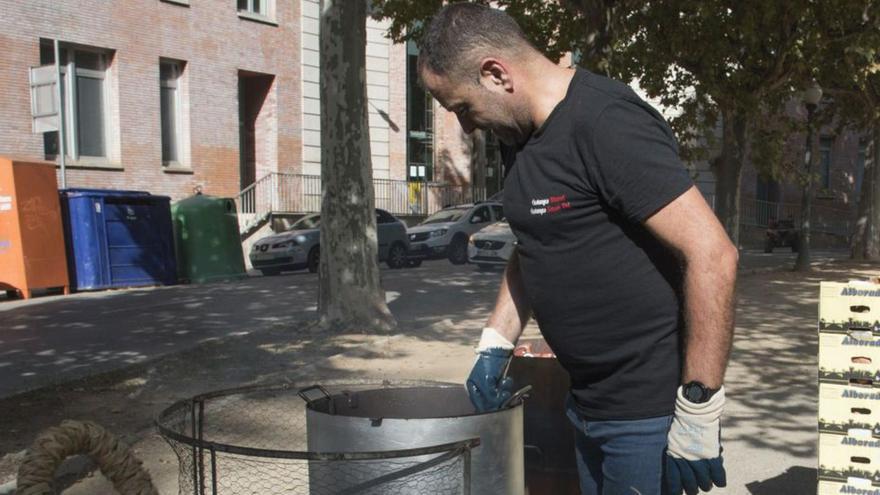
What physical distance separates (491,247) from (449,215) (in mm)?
4331

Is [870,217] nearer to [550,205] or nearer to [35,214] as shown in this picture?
[35,214]

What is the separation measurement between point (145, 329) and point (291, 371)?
3.37m

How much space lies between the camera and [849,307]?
383 cm

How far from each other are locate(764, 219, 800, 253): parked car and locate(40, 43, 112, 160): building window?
22162 mm

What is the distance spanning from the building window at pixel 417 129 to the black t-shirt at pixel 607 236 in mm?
27355

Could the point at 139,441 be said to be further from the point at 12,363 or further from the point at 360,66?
the point at 360,66

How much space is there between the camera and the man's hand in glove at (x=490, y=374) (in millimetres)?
2592

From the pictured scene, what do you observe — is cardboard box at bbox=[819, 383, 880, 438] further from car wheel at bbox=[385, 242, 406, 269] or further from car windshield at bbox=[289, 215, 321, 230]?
car wheel at bbox=[385, 242, 406, 269]

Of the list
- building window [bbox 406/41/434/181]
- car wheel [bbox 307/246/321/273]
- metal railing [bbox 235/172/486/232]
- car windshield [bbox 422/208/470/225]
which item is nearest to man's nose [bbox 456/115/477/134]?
car wheel [bbox 307/246/321/273]

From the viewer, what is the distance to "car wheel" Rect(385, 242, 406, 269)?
2050 cm

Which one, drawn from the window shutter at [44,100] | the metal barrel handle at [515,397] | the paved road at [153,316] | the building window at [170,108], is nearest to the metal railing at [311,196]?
the building window at [170,108]

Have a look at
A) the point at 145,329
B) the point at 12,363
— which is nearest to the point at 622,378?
the point at 12,363

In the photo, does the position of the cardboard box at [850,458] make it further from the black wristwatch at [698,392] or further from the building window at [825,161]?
the building window at [825,161]

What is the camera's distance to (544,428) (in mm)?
3285
